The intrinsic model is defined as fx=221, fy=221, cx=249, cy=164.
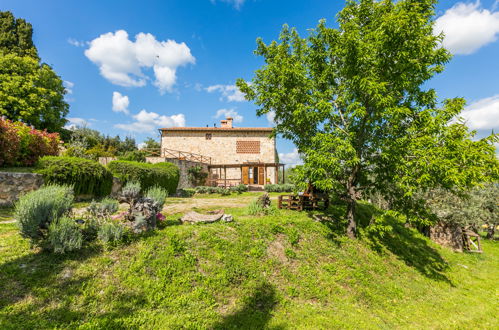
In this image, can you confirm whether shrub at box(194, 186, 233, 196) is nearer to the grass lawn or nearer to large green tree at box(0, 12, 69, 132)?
the grass lawn

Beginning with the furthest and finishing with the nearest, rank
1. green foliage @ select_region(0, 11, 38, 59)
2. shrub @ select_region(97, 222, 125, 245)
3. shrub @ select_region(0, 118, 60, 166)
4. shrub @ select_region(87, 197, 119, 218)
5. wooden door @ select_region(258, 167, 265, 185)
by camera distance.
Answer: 1. wooden door @ select_region(258, 167, 265, 185)
2. green foliage @ select_region(0, 11, 38, 59)
3. shrub @ select_region(0, 118, 60, 166)
4. shrub @ select_region(87, 197, 119, 218)
5. shrub @ select_region(97, 222, 125, 245)

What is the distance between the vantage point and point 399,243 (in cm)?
945

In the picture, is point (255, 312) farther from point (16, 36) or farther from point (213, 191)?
point (16, 36)

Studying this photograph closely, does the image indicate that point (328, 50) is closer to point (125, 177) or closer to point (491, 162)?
point (491, 162)

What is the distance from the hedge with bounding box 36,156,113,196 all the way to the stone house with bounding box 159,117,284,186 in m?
16.6

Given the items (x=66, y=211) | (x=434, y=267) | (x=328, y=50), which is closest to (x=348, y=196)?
(x=434, y=267)

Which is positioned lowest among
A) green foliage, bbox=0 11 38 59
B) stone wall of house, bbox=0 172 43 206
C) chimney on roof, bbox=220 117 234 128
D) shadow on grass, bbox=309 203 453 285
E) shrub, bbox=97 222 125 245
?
shadow on grass, bbox=309 203 453 285

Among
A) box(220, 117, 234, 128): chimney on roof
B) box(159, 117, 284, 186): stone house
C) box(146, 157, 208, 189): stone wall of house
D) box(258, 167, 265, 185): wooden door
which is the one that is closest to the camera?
box(146, 157, 208, 189): stone wall of house

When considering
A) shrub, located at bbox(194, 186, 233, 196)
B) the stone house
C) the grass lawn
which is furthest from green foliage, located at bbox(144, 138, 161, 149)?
the grass lawn

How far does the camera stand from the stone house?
A: 2680 cm

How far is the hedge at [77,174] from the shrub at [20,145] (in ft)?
4.09

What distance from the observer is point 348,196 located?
27.2 feet

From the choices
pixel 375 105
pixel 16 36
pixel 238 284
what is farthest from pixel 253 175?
pixel 16 36

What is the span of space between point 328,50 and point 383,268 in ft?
25.2
